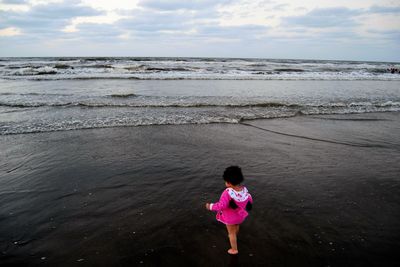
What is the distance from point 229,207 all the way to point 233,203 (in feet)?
0.33

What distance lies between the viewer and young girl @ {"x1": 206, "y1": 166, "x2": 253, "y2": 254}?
10.8 feet

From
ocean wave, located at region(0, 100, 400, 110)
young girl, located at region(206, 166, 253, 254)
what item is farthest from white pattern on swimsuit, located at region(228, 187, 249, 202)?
ocean wave, located at region(0, 100, 400, 110)

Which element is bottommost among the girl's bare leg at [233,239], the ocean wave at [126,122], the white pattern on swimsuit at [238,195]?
the girl's bare leg at [233,239]

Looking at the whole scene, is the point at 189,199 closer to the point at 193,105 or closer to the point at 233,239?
the point at 233,239

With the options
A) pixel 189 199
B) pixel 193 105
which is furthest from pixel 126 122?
pixel 189 199

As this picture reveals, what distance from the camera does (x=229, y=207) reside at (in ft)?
11.2

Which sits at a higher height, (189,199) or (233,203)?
(233,203)

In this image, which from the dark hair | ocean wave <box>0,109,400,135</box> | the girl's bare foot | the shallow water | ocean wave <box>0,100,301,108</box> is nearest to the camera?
the dark hair

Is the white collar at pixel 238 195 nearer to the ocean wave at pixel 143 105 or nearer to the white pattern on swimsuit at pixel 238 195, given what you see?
the white pattern on swimsuit at pixel 238 195

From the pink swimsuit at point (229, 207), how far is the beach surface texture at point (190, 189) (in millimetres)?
429

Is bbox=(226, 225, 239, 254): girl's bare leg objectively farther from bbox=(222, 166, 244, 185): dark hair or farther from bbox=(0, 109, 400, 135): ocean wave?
bbox=(0, 109, 400, 135): ocean wave

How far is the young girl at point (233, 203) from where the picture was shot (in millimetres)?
3277

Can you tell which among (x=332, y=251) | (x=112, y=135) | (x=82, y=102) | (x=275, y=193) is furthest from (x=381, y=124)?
(x=82, y=102)

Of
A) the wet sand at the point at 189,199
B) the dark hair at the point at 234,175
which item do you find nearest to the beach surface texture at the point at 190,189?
the wet sand at the point at 189,199
